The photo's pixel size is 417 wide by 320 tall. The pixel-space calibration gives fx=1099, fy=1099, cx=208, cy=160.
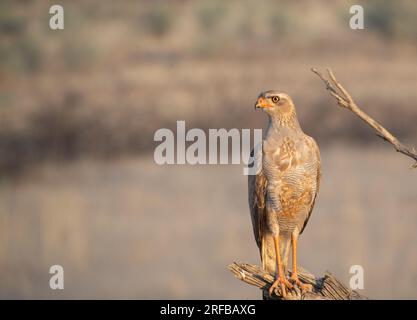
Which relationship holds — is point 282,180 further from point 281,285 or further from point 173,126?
point 173,126

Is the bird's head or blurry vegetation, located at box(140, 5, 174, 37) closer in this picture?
the bird's head

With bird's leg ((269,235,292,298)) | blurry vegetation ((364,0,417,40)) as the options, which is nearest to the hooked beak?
bird's leg ((269,235,292,298))

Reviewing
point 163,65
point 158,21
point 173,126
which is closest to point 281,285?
point 173,126

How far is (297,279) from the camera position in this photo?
8266 mm

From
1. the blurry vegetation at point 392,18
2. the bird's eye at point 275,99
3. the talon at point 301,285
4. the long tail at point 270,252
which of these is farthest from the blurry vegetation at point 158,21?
Answer: the talon at point 301,285

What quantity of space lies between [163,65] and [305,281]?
1371 centimetres

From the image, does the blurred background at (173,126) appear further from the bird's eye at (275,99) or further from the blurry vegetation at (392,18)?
the bird's eye at (275,99)

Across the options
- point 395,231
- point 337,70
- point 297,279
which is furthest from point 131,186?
point 297,279

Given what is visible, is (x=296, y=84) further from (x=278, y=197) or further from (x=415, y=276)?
(x=278, y=197)

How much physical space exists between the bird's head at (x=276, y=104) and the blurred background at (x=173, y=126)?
5.22 meters

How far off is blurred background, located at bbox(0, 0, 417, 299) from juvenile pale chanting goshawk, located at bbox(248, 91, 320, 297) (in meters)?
4.90

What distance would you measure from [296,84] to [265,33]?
4240 millimetres

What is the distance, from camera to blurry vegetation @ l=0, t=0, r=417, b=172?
19.6m

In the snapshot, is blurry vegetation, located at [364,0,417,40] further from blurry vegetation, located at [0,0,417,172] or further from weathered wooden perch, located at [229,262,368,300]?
weathered wooden perch, located at [229,262,368,300]
